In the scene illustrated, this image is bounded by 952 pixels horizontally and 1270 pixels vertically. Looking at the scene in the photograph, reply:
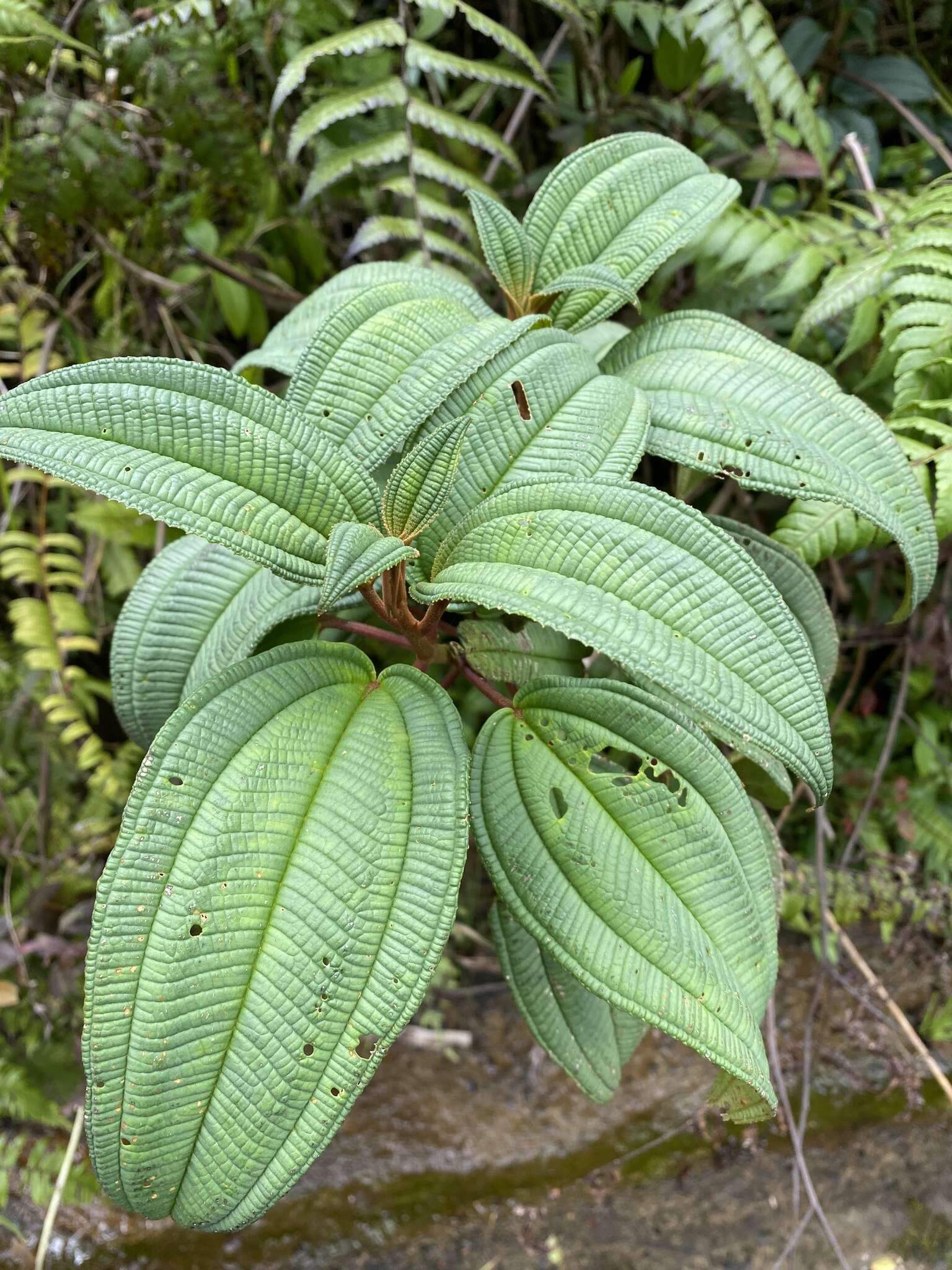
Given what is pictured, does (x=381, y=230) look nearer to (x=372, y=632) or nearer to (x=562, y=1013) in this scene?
(x=372, y=632)

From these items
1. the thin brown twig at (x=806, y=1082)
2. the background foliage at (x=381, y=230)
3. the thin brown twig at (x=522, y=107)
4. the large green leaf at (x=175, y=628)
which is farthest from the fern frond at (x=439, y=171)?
the thin brown twig at (x=806, y=1082)

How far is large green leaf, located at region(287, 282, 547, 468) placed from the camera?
0.73m

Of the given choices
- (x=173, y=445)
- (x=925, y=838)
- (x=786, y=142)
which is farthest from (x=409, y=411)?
(x=925, y=838)

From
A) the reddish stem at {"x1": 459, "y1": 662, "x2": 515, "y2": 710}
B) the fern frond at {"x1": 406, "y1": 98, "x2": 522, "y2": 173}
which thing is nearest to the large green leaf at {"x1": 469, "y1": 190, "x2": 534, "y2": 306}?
the reddish stem at {"x1": 459, "y1": 662, "x2": 515, "y2": 710}

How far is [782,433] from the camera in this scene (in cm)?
76

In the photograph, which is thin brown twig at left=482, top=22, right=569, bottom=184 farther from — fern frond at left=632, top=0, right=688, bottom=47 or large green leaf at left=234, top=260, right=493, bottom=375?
large green leaf at left=234, top=260, right=493, bottom=375

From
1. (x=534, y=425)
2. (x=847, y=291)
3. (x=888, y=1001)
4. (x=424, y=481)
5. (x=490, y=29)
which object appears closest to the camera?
(x=424, y=481)

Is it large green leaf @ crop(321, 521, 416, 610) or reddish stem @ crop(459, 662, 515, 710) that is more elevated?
large green leaf @ crop(321, 521, 416, 610)

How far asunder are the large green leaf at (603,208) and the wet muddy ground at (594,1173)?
127cm

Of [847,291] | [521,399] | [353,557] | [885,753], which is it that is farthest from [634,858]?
[885,753]

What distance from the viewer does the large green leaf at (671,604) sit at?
1.71ft

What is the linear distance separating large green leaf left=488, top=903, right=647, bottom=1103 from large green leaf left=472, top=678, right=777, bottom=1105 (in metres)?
0.19

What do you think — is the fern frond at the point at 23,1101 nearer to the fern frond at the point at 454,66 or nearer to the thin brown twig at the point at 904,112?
the fern frond at the point at 454,66

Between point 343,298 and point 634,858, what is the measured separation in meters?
0.66
